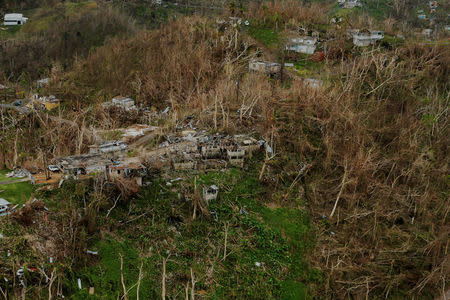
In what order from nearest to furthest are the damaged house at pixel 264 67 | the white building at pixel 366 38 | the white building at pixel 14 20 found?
1. the damaged house at pixel 264 67
2. the white building at pixel 366 38
3. the white building at pixel 14 20

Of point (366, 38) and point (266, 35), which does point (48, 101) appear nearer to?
point (266, 35)

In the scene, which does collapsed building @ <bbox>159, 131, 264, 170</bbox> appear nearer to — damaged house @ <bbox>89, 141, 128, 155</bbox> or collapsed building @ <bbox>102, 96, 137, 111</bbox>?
damaged house @ <bbox>89, 141, 128, 155</bbox>

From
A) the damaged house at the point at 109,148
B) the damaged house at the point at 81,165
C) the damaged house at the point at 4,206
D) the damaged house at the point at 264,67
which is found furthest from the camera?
the damaged house at the point at 264,67

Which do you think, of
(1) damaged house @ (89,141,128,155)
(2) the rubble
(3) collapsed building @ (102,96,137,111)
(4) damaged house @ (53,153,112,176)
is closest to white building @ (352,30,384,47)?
(3) collapsed building @ (102,96,137,111)

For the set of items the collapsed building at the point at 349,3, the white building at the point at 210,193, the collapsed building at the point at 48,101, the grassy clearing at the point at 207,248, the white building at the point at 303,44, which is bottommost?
the collapsed building at the point at 48,101

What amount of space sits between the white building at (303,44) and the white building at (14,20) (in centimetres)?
3788

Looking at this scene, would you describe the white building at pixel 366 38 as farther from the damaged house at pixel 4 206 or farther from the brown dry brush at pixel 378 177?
the damaged house at pixel 4 206

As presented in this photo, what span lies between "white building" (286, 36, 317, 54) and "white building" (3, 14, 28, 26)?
3788 cm

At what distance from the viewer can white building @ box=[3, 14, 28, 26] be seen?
45.8m

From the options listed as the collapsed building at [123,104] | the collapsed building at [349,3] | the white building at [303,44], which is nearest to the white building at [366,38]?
the white building at [303,44]

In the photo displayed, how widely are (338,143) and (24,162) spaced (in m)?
10.9

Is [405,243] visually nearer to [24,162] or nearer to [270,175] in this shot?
[270,175]

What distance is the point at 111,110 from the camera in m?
19.5

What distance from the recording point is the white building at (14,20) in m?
45.8
